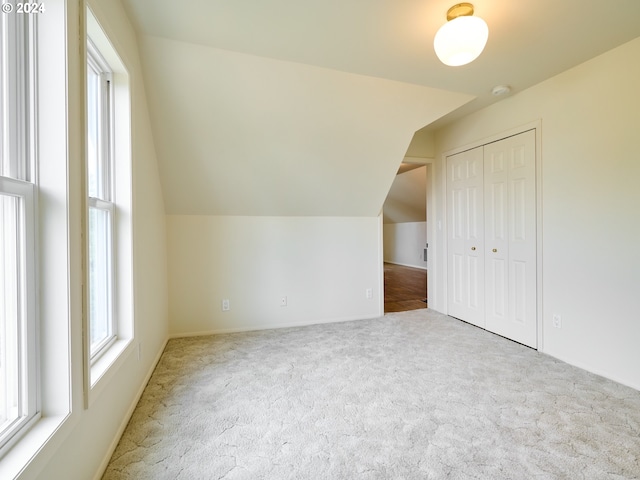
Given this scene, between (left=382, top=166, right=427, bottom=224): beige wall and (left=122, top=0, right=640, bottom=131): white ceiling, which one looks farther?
(left=382, top=166, right=427, bottom=224): beige wall

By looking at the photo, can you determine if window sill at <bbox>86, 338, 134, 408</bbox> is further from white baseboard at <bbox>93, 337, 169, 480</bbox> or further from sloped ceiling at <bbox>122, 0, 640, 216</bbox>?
sloped ceiling at <bbox>122, 0, 640, 216</bbox>

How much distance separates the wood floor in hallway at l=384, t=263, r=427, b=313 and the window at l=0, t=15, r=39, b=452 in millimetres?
3454

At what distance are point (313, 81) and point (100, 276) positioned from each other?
6.39ft

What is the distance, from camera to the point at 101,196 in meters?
1.63

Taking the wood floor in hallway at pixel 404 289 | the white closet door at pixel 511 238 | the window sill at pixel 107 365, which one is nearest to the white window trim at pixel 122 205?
the window sill at pixel 107 365

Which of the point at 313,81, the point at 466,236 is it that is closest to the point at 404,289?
the point at 466,236

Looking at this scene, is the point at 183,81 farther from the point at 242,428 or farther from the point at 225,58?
the point at 242,428

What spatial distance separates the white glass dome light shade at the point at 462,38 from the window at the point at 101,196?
5.87 ft

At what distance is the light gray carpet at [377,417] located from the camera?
1318 millimetres

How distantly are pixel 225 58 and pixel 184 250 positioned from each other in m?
1.77

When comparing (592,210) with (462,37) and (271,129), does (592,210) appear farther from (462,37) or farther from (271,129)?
(271,129)

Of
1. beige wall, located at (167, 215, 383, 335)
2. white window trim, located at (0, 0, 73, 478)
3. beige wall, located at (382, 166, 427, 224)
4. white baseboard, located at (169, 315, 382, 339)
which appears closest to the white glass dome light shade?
white window trim, located at (0, 0, 73, 478)

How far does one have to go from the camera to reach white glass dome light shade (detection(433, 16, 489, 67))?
1484 mm

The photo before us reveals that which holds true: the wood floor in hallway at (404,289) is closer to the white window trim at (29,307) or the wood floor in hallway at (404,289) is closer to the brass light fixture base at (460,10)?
the brass light fixture base at (460,10)
